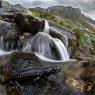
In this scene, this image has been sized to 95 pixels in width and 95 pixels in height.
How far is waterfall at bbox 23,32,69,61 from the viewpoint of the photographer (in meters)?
33.5

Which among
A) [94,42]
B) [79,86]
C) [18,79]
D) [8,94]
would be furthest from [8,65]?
[94,42]

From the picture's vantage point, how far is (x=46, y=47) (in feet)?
112

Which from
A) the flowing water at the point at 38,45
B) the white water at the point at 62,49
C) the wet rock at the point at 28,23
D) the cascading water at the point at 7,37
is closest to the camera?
the flowing water at the point at 38,45

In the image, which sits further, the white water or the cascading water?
the white water

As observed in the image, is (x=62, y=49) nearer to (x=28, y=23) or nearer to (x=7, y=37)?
(x=28, y=23)

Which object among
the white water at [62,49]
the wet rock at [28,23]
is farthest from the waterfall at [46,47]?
the wet rock at [28,23]

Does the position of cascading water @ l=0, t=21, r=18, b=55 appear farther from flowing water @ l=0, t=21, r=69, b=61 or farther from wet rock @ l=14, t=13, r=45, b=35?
wet rock @ l=14, t=13, r=45, b=35

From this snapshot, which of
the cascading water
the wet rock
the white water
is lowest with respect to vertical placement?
the white water

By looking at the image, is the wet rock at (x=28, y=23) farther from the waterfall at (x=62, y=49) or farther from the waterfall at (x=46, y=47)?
the waterfall at (x=62, y=49)

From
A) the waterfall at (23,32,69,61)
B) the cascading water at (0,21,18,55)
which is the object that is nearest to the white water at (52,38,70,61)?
the waterfall at (23,32,69,61)

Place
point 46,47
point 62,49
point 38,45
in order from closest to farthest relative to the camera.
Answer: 1. point 38,45
2. point 46,47
3. point 62,49

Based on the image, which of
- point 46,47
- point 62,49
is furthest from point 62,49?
point 46,47

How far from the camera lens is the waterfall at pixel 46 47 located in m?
33.5

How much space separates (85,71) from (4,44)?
44.6 feet
